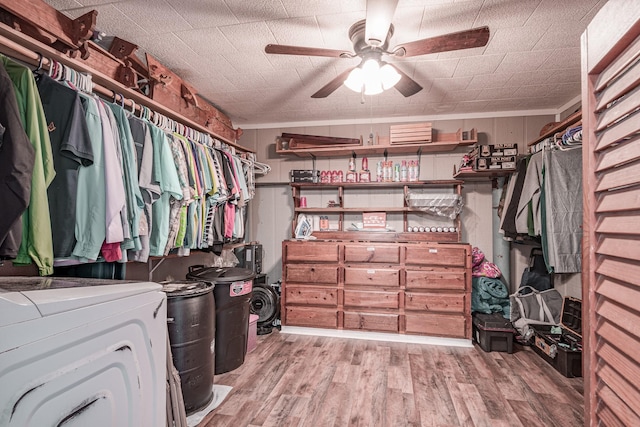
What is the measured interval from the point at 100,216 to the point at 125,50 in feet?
3.87

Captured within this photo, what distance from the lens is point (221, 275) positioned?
2484mm

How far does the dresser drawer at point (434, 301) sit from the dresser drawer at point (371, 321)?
21cm

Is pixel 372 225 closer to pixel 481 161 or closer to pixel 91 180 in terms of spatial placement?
pixel 481 161

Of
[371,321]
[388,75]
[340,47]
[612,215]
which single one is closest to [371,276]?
[371,321]

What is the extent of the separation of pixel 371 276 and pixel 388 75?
1.99m

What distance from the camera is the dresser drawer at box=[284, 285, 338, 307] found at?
3.31 meters

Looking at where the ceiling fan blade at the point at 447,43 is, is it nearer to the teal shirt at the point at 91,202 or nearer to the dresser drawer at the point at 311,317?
the teal shirt at the point at 91,202

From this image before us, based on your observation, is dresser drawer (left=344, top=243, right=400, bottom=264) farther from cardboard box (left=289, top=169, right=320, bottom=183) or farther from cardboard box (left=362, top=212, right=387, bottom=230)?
cardboard box (left=289, top=169, right=320, bottom=183)

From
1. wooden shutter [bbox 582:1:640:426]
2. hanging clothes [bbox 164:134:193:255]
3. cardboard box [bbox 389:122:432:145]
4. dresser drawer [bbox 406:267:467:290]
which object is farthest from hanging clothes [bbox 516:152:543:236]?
hanging clothes [bbox 164:134:193:255]

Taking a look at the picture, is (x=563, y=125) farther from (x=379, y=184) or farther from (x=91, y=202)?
(x=91, y=202)

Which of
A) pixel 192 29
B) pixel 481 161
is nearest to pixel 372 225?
pixel 481 161

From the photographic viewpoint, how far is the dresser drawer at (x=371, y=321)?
10.5ft

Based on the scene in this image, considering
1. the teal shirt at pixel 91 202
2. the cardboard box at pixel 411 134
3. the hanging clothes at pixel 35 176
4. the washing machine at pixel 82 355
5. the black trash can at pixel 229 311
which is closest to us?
the washing machine at pixel 82 355

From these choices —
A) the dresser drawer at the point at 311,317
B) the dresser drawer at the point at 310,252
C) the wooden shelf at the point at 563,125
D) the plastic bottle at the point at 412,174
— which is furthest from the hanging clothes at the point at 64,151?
the wooden shelf at the point at 563,125
